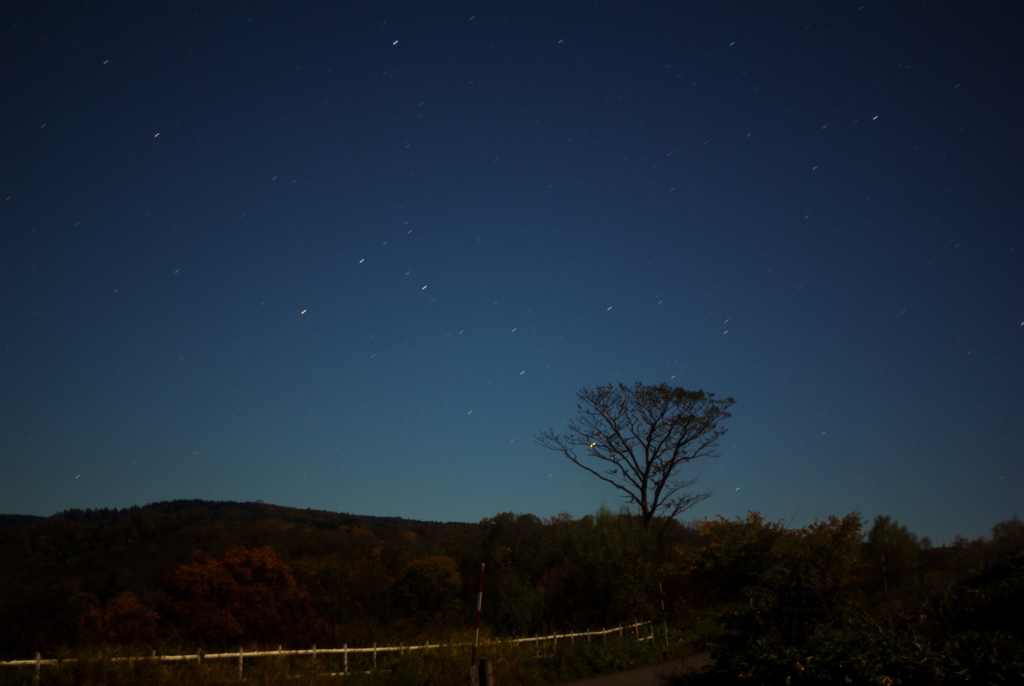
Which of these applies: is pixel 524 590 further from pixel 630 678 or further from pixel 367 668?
pixel 367 668

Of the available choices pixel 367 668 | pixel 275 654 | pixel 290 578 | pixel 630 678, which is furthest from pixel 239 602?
pixel 630 678

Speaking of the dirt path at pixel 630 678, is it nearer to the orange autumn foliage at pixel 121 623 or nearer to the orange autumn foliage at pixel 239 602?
the orange autumn foliage at pixel 239 602

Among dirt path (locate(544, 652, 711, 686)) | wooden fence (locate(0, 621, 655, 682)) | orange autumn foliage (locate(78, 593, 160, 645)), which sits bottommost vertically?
dirt path (locate(544, 652, 711, 686))

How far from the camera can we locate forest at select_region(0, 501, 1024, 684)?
8938 mm

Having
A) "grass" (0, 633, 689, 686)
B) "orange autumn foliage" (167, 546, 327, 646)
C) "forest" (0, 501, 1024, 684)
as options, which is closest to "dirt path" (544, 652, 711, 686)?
"grass" (0, 633, 689, 686)

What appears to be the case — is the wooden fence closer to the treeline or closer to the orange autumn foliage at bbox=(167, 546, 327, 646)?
the treeline

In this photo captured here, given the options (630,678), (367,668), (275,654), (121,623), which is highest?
(275,654)

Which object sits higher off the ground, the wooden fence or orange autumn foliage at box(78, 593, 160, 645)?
the wooden fence

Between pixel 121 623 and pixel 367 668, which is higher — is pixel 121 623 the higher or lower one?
the lower one

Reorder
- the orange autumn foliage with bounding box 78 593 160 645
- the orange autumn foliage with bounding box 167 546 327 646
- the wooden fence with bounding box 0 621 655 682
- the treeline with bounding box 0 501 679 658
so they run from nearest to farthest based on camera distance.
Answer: the wooden fence with bounding box 0 621 655 682 → the orange autumn foliage with bounding box 78 593 160 645 → the treeline with bounding box 0 501 679 658 → the orange autumn foliage with bounding box 167 546 327 646

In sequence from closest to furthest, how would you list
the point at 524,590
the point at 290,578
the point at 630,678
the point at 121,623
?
the point at 630,678
the point at 121,623
the point at 524,590
the point at 290,578

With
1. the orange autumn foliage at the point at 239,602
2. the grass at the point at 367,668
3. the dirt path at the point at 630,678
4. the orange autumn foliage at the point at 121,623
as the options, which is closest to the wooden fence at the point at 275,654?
the grass at the point at 367,668

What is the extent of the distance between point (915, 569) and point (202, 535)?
189 ft

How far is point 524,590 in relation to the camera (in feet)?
80.9
